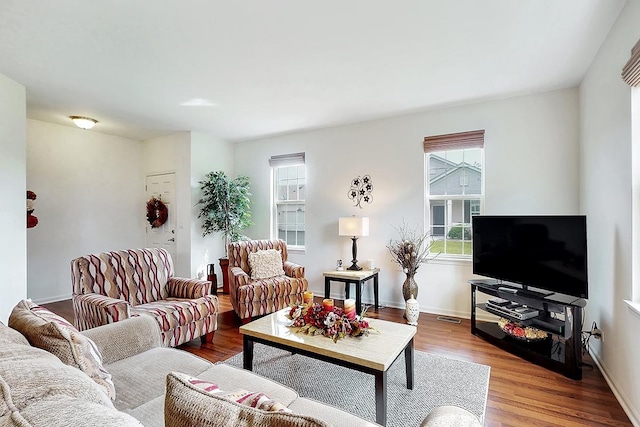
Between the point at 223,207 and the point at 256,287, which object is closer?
the point at 256,287

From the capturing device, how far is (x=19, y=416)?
0.58 metres

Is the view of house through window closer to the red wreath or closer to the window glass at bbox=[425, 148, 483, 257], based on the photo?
the red wreath

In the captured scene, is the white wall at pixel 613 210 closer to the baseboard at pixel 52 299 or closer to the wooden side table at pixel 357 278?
the wooden side table at pixel 357 278

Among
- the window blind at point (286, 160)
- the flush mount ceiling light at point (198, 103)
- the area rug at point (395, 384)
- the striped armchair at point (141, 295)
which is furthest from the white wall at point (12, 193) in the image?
the window blind at point (286, 160)

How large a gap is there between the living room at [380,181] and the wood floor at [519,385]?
141 millimetres

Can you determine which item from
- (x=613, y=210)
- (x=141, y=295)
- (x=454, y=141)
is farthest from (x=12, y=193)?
(x=613, y=210)

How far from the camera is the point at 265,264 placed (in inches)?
151

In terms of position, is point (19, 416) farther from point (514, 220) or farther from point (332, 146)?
point (332, 146)

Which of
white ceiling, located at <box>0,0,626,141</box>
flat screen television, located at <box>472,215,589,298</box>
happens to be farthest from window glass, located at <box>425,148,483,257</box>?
white ceiling, located at <box>0,0,626,141</box>

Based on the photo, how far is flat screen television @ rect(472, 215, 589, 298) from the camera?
7.93ft

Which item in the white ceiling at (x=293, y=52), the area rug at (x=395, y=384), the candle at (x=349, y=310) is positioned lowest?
the area rug at (x=395, y=384)

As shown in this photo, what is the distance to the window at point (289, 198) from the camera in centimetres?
496

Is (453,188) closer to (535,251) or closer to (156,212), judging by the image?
(535,251)

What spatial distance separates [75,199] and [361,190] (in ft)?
14.4
